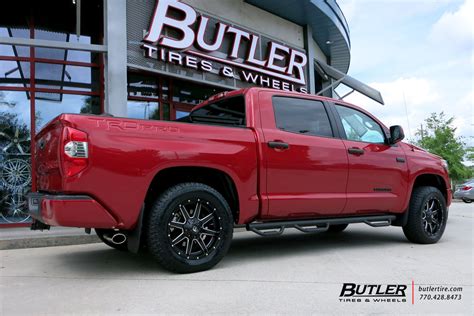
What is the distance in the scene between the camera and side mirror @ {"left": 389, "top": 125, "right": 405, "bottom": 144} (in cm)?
553

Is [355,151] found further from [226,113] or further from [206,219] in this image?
[206,219]

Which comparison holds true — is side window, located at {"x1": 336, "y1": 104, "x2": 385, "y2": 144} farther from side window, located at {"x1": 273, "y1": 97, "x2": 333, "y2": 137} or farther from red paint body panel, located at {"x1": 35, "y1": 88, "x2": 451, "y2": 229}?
side window, located at {"x1": 273, "y1": 97, "x2": 333, "y2": 137}

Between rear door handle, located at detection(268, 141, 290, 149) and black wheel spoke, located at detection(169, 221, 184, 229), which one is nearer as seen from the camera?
black wheel spoke, located at detection(169, 221, 184, 229)

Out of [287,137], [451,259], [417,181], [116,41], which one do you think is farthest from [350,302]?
[116,41]

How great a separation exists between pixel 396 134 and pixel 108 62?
5472mm

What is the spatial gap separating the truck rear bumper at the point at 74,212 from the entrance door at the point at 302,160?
1.72m

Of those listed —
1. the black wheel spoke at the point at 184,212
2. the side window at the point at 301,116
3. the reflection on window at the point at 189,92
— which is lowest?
the black wheel spoke at the point at 184,212

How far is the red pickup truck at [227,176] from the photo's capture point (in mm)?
3562

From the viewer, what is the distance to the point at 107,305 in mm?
3143

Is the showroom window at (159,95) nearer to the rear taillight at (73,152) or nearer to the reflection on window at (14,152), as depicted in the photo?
the reflection on window at (14,152)

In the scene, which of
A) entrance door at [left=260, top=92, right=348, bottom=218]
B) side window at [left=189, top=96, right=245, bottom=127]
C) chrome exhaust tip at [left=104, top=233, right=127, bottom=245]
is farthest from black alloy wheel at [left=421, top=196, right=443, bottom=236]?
chrome exhaust tip at [left=104, top=233, right=127, bottom=245]

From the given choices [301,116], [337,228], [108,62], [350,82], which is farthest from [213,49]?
[350,82]

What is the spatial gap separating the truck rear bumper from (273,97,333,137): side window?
7.00 feet

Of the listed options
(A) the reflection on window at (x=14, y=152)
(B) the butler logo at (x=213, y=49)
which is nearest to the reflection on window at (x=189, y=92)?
(B) the butler logo at (x=213, y=49)
